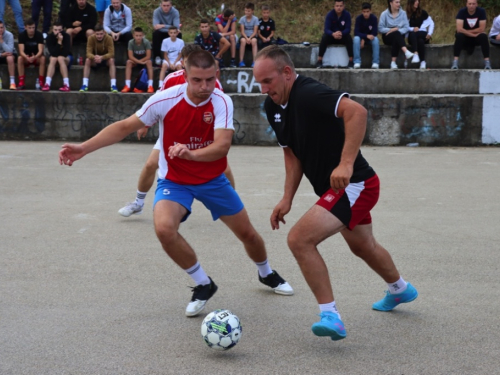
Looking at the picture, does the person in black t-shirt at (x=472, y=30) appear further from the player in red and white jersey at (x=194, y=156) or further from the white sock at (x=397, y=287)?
the white sock at (x=397, y=287)

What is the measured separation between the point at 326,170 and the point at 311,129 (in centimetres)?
30

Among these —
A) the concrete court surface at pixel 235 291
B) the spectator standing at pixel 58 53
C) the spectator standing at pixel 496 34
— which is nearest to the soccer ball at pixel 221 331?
the concrete court surface at pixel 235 291

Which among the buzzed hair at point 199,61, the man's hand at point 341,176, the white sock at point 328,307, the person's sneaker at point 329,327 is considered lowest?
the person's sneaker at point 329,327

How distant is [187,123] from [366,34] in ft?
38.3

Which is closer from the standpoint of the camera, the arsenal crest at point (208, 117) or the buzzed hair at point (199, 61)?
the buzzed hair at point (199, 61)

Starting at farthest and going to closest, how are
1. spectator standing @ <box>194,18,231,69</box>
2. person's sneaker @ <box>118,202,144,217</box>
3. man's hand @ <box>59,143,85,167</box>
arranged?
spectator standing @ <box>194,18,231,69</box> → person's sneaker @ <box>118,202,144,217</box> → man's hand @ <box>59,143,85,167</box>

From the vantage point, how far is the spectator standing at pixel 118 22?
16.0 metres

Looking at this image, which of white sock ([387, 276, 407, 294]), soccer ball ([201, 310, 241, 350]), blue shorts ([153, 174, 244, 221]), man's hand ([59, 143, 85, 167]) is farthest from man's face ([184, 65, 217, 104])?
white sock ([387, 276, 407, 294])

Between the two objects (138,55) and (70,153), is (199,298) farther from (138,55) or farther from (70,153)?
(138,55)

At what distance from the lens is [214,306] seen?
5137 millimetres

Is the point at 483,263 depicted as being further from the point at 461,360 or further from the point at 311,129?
the point at 311,129

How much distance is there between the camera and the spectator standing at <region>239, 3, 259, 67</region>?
16203 mm

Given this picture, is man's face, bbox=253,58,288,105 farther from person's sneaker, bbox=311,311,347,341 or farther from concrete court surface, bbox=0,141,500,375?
concrete court surface, bbox=0,141,500,375

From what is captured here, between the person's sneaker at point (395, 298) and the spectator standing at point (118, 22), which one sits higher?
the spectator standing at point (118, 22)
